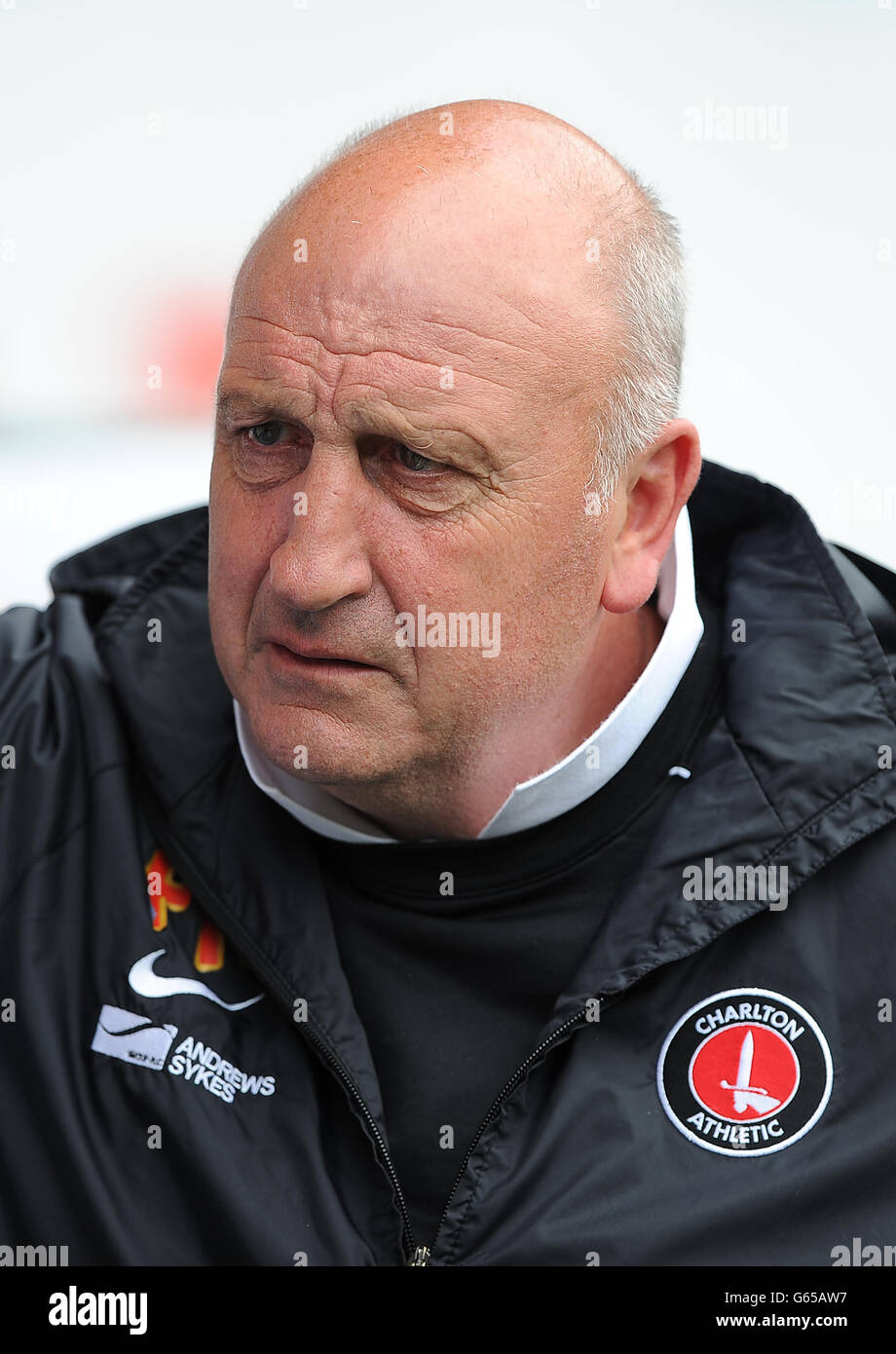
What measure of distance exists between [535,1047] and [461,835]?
260mm

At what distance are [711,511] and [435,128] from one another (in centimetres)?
57

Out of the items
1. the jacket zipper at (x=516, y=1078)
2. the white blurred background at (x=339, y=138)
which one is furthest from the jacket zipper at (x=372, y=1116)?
the white blurred background at (x=339, y=138)

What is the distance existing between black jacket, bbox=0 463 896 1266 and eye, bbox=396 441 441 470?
43 cm

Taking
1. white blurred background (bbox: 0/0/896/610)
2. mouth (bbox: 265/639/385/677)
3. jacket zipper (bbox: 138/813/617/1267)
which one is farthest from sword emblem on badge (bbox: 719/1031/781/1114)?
white blurred background (bbox: 0/0/896/610)

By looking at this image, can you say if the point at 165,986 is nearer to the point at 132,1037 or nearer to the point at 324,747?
the point at 132,1037

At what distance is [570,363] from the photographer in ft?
4.68

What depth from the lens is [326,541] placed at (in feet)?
4.45

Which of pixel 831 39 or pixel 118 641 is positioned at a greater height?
pixel 831 39

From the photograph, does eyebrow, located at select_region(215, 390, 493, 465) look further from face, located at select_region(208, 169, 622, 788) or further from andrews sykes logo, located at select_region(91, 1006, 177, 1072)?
andrews sykes logo, located at select_region(91, 1006, 177, 1072)

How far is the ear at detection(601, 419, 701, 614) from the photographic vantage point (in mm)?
1534

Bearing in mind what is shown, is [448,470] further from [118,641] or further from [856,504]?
[856,504]

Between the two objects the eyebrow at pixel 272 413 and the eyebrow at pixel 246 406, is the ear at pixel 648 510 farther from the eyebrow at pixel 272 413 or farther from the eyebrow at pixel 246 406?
the eyebrow at pixel 246 406

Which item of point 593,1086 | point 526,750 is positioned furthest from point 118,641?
point 593,1086

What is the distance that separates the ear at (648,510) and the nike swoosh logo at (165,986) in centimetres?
56
